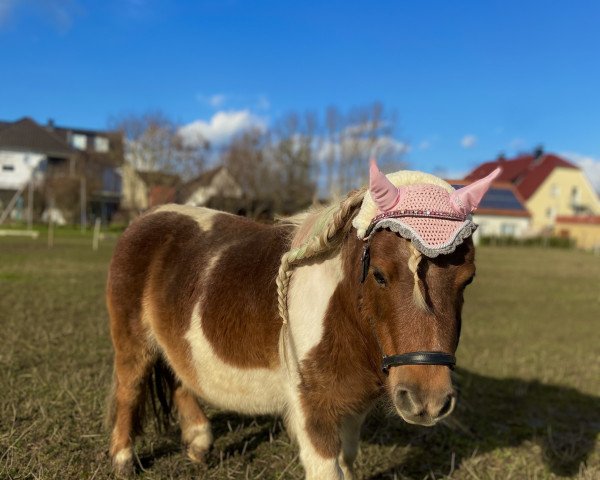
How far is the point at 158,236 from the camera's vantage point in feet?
12.1

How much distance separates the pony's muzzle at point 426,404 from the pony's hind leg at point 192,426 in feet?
7.29

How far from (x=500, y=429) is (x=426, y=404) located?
3.41 metres

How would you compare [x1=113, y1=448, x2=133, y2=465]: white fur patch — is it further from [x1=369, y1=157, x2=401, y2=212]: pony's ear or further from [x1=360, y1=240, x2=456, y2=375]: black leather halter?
[x1=369, y1=157, x2=401, y2=212]: pony's ear

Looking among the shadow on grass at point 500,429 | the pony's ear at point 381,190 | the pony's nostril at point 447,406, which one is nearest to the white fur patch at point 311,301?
the pony's ear at point 381,190

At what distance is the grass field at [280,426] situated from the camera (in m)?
3.62

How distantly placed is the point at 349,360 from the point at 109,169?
56.8 meters

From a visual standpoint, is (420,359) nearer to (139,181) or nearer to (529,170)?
(139,181)

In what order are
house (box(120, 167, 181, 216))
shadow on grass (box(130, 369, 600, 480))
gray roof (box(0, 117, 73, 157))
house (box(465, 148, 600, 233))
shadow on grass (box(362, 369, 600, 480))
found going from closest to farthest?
shadow on grass (box(130, 369, 600, 480)) → shadow on grass (box(362, 369, 600, 480)) → house (box(120, 167, 181, 216)) → gray roof (box(0, 117, 73, 157)) → house (box(465, 148, 600, 233))

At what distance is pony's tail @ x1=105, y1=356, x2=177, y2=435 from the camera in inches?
146

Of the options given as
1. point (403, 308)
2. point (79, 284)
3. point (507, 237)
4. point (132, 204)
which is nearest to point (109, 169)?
point (132, 204)

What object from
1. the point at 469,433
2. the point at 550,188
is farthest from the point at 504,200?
the point at 469,433

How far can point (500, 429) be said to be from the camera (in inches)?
189

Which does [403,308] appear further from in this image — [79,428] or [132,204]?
[132,204]

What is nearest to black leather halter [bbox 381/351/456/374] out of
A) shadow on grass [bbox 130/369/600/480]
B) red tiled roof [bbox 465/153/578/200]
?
shadow on grass [bbox 130/369/600/480]
